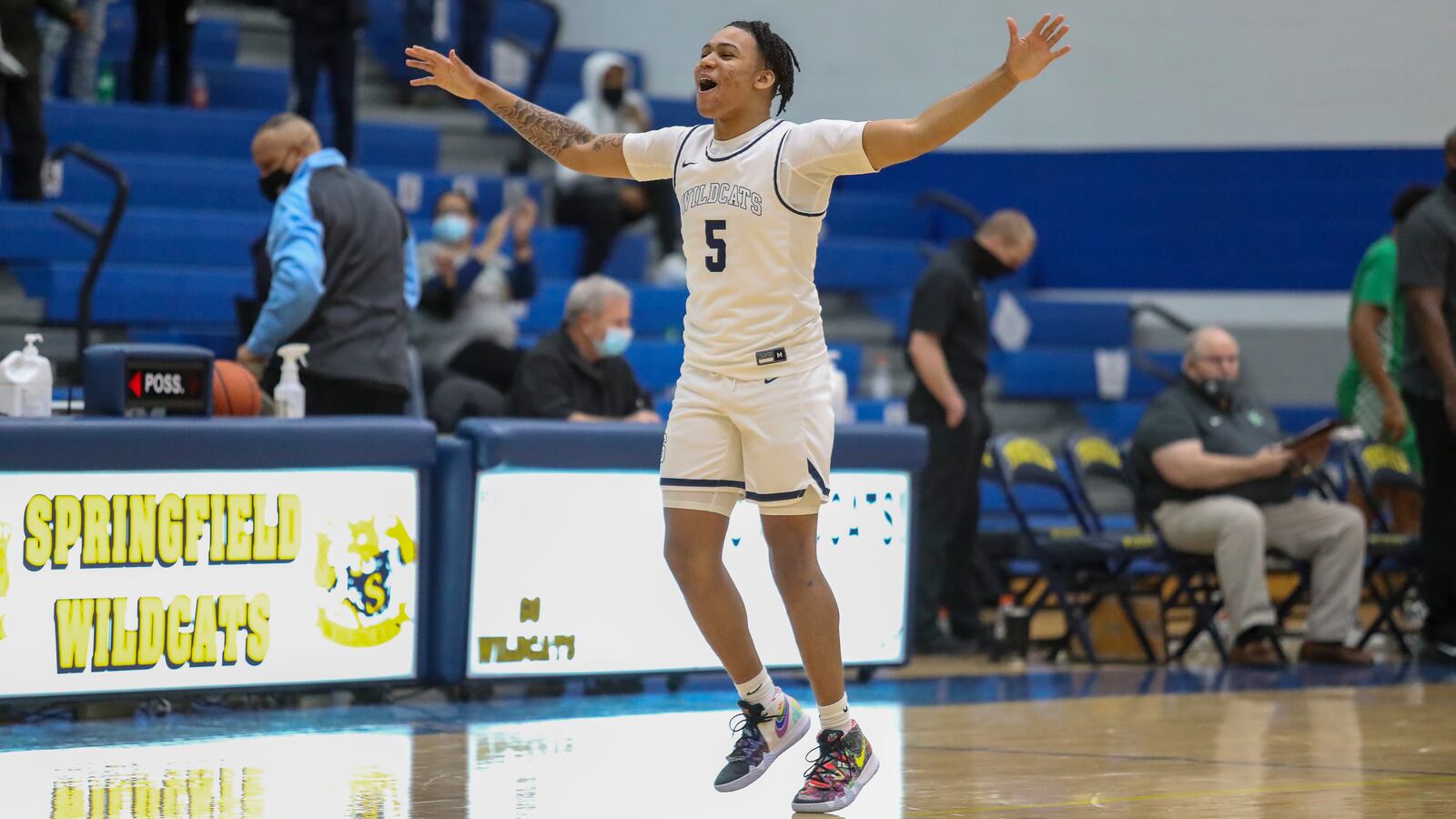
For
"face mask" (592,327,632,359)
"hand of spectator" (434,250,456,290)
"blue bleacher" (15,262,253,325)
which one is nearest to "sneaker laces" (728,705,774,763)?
"face mask" (592,327,632,359)

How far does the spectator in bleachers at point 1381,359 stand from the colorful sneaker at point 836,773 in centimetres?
467

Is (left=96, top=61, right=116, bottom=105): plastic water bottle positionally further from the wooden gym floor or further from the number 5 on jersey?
the number 5 on jersey

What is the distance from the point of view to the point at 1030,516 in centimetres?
1064

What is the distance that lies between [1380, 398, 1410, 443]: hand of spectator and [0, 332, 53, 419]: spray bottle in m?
5.41

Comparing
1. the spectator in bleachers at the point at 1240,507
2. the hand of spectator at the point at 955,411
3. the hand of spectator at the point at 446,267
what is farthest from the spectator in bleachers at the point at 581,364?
the spectator in bleachers at the point at 1240,507

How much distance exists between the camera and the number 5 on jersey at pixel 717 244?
14.4ft

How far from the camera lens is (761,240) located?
438 centimetres

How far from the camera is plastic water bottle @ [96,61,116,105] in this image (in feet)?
37.4

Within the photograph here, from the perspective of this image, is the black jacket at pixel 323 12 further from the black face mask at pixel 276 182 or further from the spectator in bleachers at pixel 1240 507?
the spectator in bleachers at pixel 1240 507

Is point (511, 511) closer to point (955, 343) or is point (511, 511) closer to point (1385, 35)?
point (955, 343)

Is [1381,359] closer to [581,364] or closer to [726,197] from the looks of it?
[581,364]

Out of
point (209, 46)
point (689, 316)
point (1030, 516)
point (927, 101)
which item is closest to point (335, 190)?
point (689, 316)

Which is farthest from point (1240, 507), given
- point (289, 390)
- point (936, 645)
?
point (289, 390)

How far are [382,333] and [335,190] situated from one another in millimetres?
530
